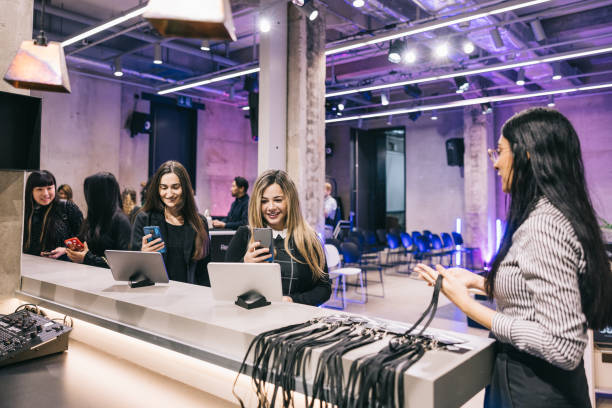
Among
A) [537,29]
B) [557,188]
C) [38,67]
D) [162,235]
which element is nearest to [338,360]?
[557,188]

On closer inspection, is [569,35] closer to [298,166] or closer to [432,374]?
[298,166]

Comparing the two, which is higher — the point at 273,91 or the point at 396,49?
the point at 396,49

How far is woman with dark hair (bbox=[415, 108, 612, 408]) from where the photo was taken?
108 cm

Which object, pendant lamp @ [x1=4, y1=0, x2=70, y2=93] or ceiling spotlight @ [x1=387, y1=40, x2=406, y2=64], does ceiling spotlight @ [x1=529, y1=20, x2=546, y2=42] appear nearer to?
ceiling spotlight @ [x1=387, y1=40, x2=406, y2=64]

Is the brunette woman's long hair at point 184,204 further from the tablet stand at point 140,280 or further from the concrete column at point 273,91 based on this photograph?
the concrete column at point 273,91

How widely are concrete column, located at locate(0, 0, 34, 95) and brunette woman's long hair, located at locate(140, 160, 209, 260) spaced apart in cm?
84

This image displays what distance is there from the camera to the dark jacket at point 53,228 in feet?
11.2

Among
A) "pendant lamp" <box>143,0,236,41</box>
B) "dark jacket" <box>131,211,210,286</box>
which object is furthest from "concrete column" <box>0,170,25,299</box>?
"pendant lamp" <box>143,0,236,41</box>

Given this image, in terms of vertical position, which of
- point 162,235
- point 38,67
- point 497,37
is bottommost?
point 162,235

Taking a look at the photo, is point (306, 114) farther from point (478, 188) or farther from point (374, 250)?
point (478, 188)

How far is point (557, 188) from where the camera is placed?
3.88 feet

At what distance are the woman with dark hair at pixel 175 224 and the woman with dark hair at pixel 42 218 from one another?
1.14 meters

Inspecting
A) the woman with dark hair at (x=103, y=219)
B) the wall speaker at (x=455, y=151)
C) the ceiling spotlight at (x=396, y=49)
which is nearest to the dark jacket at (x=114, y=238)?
the woman with dark hair at (x=103, y=219)

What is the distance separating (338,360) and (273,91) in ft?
14.7
